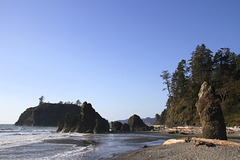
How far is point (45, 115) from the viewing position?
17550 cm

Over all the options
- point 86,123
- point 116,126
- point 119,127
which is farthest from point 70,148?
point 116,126

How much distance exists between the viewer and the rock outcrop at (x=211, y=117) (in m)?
14.5

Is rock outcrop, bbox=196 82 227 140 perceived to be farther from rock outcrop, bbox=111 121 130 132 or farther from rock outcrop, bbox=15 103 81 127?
rock outcrop, bbox=15 103 81 127

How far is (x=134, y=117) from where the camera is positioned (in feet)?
253

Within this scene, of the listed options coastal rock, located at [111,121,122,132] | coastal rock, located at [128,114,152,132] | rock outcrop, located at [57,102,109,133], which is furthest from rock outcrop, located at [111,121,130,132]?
coastal rock, located at [128,114,152,132]

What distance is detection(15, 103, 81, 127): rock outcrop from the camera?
6763 inches

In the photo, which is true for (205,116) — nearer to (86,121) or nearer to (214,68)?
(214,68)

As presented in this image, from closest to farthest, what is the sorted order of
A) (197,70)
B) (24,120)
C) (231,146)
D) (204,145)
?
(231,146)
(204,145)
(197,70)
(24,120)

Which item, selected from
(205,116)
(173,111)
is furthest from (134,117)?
(205,116)

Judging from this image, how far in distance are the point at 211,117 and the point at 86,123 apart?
182ft

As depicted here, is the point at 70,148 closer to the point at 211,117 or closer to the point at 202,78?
the point at 211,117

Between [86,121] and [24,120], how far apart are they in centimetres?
15136

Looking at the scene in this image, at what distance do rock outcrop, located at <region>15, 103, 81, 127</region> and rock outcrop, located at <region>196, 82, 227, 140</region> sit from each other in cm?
17854

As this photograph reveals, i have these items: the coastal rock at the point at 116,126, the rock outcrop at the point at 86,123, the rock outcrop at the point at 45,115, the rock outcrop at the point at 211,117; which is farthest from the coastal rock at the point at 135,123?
the rock outcrop at the point at 45,115
